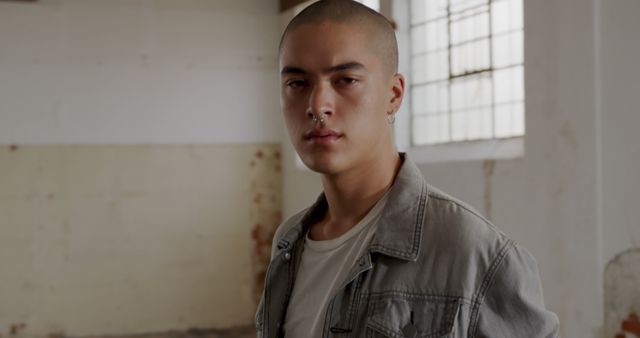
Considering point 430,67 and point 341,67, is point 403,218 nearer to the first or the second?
point 341,67

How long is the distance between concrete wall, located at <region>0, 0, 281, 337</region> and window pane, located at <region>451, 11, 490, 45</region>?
2733 millimetres

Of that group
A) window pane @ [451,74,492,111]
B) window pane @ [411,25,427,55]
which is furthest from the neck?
window pane @ [411,25,427,55]

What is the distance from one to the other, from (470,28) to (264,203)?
3202mm

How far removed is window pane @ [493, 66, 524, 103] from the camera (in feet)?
15.8

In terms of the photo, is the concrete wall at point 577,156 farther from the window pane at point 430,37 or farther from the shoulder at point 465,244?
the shoulder at point 465,244

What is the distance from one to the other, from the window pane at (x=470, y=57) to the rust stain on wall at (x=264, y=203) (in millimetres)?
2795

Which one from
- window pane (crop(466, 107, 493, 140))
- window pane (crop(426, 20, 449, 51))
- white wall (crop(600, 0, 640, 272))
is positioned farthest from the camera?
window pane (crop(426, 20, 449, 51))

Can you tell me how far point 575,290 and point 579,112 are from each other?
0.91 m

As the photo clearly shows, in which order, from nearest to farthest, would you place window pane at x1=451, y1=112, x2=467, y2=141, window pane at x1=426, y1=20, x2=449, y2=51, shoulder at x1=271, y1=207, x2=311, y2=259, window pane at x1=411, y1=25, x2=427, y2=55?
shoulder at x1=271, y1=207, x2=311, y2=259 < window pane at x1=451, y1=112, x2=467, y2=141 < window pane at x1=426, y1=20, x2=449, y2=51 < window pane at x1=411, y1=25, x2=427, y2=55

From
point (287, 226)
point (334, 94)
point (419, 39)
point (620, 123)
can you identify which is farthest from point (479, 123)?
point (334, 94)

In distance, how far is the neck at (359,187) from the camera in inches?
65.7

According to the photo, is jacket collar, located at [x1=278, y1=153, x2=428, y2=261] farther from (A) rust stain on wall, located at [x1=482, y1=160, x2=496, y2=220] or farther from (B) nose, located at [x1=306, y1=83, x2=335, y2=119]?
(A) rust stain on wall, located at [x1=482, y1=160, x2=496, y2=220]

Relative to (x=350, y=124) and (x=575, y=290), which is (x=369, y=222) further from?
(x=575, y=290)

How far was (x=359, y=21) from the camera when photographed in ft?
5.46
